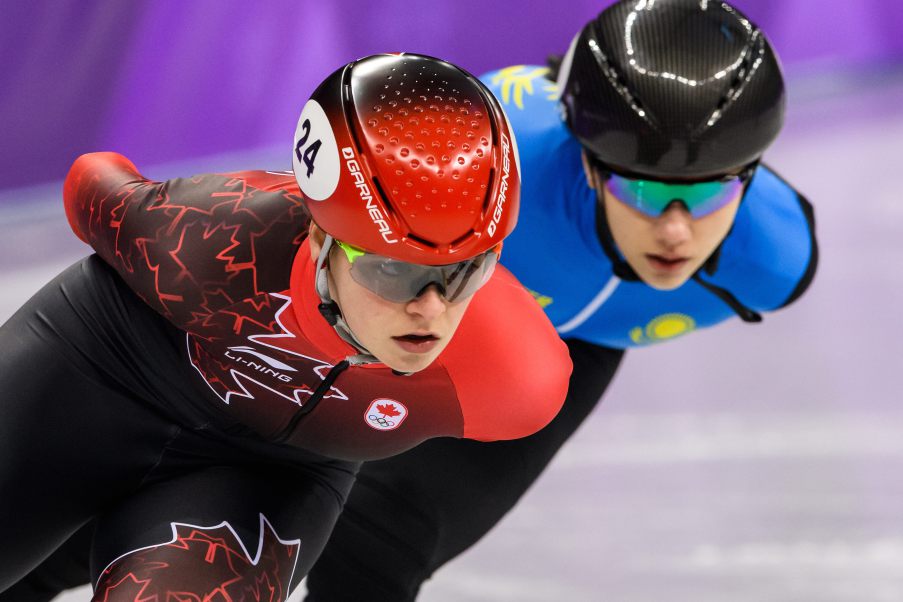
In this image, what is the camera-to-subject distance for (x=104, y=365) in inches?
90.0

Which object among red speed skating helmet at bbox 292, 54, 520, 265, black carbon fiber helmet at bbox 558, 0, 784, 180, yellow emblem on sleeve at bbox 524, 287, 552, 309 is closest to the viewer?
red speed skating helmet at bbox 292, 54, 520, 265

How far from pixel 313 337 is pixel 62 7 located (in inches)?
105

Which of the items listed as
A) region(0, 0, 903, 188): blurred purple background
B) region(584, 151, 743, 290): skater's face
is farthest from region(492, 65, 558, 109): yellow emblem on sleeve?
region(0, 0, 903, 188): blurred purple background

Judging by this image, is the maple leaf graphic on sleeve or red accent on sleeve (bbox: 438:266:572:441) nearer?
red accent on sleeve (bbox: 438:266:572:441)

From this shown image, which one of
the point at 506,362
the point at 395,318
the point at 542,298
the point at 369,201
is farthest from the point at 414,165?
the point at 542,298

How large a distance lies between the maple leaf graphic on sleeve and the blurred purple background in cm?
262

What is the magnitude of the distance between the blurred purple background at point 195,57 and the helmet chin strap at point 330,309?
2689 mm

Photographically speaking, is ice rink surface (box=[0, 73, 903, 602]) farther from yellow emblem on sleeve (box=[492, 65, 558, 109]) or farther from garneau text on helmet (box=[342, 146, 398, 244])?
garneau text on helmet (box=[342, 146, 398, 244])

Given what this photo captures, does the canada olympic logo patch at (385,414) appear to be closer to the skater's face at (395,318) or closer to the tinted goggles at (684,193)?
the skater's face at (395,318)

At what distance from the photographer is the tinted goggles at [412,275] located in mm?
1873

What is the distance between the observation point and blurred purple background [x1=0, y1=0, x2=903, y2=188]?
441 cm

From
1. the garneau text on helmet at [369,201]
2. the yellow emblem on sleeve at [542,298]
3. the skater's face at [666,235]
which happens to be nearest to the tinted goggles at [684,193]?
the skater's face at [666,235]

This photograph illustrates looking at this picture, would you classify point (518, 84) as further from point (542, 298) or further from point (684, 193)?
point (684, 193)

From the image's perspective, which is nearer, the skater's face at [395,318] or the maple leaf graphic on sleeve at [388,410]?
the skater's face at [395,318]
